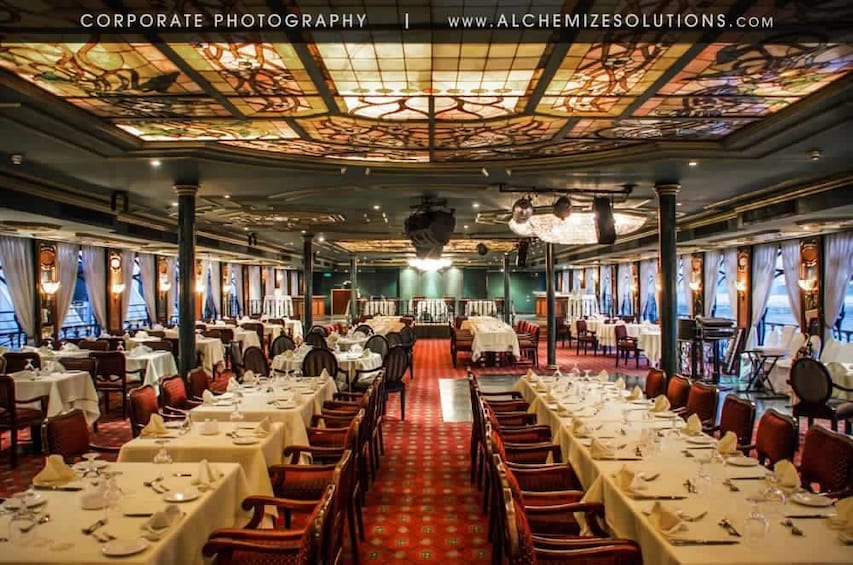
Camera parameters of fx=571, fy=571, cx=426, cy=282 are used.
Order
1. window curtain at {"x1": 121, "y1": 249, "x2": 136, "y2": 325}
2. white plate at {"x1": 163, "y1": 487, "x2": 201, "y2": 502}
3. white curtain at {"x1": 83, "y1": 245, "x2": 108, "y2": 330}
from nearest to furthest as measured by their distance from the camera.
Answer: white plate at {"x1": 163, "y1": 487, "x2": 201, "y2": 502} < white curtain at {"x1": 83, "y1": 245, "x2": 108, "y2": 330} < window curtain at {"x1": 121, "y1": 249, "x2": 136, "y2": 325}

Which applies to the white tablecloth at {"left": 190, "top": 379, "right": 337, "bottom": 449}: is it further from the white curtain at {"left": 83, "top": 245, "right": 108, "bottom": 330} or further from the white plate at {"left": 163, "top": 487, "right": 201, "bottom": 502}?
the white curtain at {"left": 83, "top": 245, "right": 108, "bottom": 330}

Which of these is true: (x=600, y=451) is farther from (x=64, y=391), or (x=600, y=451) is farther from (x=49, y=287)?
(x=49, y=287)

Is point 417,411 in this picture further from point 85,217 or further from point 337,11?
point 337,11

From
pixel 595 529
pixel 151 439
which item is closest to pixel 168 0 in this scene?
pixel 151 439

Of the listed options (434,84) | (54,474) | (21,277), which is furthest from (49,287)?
(434,84)

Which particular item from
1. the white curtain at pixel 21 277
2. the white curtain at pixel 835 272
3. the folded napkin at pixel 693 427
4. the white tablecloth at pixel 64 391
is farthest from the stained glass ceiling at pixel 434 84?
the white curtain at pixel 21 277

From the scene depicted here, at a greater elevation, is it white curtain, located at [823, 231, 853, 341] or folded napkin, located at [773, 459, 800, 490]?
white curtain, located at [823, 231, 853, 341]

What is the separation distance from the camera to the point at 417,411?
854 cm

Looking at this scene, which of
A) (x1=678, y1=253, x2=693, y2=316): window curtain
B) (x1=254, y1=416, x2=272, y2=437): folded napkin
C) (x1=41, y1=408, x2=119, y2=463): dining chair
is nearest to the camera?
(x1=41, y1=408, x2=119, y2=463): dining chair

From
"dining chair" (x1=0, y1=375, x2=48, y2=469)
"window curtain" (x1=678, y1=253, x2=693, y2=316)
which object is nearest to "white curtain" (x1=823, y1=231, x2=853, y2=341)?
"window curtain" (x1=678, y1=253, x2=693, y2=316)

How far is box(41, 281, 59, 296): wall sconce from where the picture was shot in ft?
38.5

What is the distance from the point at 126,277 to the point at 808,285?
1569 cm

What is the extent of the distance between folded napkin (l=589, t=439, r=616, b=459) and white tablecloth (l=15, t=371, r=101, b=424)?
5.95 metres

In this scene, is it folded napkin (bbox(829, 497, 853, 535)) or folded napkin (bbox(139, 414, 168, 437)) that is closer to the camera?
folded napkin (bbox(829, 497, 853, 535))
